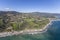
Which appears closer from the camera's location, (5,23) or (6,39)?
(6,39)

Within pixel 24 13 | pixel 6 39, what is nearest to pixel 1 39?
pixel 6 39

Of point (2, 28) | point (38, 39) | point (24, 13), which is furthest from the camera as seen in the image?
point (24, 13)

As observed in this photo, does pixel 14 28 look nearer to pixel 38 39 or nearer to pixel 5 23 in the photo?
pixel 5 23

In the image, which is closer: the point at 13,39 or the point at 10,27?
the point at 13,39

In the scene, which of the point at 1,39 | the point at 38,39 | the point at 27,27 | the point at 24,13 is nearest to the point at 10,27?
the point at 27,27

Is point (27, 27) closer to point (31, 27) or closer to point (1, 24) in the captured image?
point (31, 27)

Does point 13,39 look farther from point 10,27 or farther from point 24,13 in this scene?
point 24,13

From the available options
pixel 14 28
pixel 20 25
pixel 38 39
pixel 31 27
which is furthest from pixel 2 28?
pixel 38 39

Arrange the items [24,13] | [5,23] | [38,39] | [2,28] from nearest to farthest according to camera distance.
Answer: [38,39] < [2,28] < [5,23] < [24,13]

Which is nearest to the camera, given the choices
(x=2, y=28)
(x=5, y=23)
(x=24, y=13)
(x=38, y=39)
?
(x=38, y=39)
